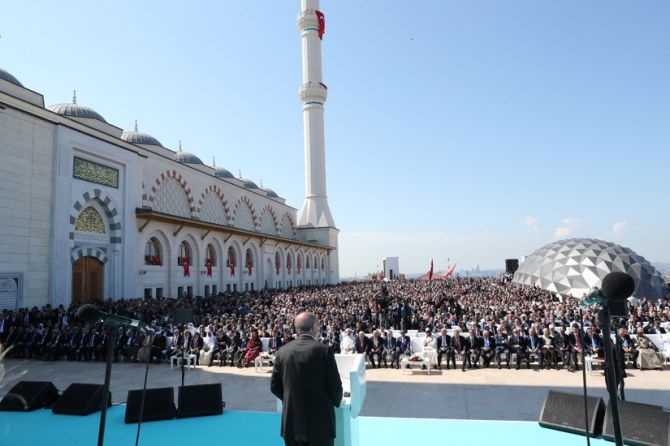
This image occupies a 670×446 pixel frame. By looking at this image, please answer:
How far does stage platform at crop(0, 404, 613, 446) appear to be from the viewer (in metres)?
5.50

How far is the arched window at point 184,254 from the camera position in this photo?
2721 cm

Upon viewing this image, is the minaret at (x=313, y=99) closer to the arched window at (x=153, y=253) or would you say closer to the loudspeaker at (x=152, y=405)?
the arched window at (x=153, y=253)

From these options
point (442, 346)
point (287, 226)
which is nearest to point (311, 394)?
point (442, 346)

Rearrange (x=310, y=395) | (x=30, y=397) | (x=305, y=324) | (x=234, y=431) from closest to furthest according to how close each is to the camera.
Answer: (x=310, y=395), (x=305, y=324), (x=234, y=431), (x=30, y=397)

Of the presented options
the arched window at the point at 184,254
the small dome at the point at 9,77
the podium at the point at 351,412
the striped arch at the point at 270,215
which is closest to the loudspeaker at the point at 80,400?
the podium at the point at 351,412

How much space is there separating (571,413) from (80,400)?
6910mm

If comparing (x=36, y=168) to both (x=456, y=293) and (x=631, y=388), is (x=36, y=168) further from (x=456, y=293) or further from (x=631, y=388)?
(x=456, y=293)

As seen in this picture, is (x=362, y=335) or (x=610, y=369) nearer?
(x=610, y=369)

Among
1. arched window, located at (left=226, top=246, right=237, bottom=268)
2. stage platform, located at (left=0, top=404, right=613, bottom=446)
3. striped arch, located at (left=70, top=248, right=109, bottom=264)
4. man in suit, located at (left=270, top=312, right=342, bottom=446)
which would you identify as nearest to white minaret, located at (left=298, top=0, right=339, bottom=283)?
arched window, located at (left=226, top=246, right=237, bottom=268)

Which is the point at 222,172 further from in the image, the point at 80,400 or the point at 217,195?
the point at 80,400

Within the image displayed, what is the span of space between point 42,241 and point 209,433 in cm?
1500

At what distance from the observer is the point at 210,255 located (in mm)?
31250

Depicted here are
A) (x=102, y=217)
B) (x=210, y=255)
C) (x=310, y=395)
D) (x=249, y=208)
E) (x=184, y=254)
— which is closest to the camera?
(x=310, y=395)

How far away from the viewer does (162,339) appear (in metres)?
13.0
